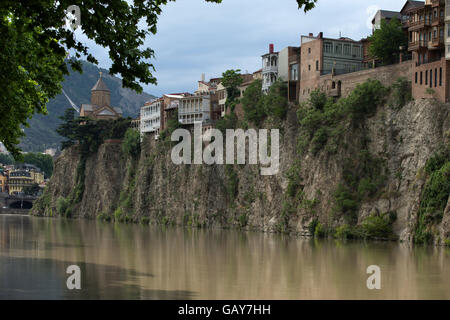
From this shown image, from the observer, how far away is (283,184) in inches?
2837

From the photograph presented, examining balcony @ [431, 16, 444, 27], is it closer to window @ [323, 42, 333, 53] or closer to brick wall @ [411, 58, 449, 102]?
brick wall @ [411, 58, 449, 102]

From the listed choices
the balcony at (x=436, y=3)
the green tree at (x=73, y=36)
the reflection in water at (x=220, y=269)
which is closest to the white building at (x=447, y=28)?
the balcony at (x=436, y=3)

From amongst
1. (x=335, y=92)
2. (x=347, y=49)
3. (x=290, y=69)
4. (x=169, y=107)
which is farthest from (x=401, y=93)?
(x=169, y=107)

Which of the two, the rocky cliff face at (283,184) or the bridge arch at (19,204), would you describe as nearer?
the rocky cliff face at (283,184)

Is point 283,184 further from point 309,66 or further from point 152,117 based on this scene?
point 152,117

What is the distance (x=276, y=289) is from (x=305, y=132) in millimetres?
39726

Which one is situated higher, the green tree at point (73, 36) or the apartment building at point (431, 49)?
the apartment building at point (431, 49)

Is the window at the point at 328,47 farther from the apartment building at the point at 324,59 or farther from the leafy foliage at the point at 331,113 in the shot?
the leafy foliage at the point at 331,113

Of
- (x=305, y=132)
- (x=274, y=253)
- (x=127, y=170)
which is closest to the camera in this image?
(x=274, y=253)

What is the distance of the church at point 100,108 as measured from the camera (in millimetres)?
133375

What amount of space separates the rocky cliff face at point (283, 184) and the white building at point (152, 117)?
2.11 metres

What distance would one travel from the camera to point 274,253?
4766 cm

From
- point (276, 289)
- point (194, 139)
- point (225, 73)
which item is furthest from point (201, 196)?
point (276, 289)
